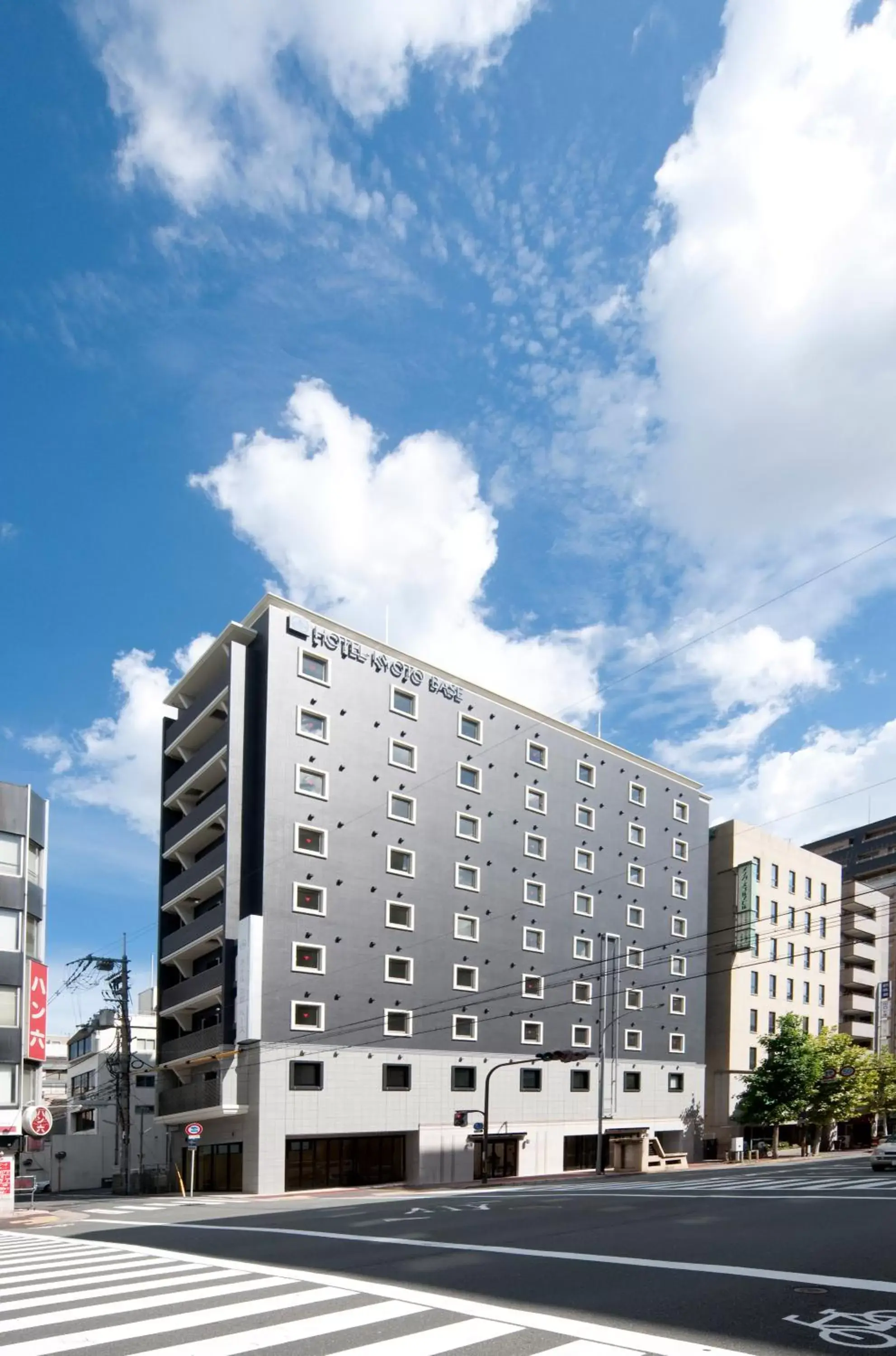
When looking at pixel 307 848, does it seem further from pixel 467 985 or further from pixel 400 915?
pixel 467 985

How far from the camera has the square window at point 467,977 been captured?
5259 cm

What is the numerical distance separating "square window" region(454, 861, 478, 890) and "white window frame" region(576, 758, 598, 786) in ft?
33.1

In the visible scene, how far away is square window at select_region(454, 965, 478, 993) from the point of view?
52.6 meters

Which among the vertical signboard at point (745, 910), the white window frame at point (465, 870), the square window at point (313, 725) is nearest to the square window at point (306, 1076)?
the white window frame at point (465, 870)

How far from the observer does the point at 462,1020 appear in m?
52.3

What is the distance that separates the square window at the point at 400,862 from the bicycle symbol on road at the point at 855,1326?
41.3 metres

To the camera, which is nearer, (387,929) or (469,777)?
(387,929)

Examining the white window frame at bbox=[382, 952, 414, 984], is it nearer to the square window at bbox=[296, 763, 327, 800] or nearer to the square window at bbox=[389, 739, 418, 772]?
the square window at bbox=[296, 763, 327, 800]

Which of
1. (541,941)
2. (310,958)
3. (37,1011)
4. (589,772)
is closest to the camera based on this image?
(37,1011)

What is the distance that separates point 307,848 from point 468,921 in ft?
35.4

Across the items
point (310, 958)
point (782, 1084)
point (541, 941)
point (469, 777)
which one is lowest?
point (782, 1084)

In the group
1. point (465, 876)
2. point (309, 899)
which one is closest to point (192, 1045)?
point (309, 899)

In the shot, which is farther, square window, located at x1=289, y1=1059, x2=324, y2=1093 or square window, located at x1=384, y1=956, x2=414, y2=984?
square window, located at x1=384, y1=956, x2=414, y2=984

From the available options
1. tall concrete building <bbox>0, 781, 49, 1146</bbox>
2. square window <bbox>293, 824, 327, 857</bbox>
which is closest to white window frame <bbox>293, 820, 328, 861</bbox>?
square window <bbox>293, 824, 327, 857</bbox>
